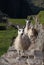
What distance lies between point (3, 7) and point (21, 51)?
3194 cm

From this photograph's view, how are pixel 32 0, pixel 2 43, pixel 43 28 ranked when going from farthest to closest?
pixel 32 0
pixel 2 43
pixel 43 28

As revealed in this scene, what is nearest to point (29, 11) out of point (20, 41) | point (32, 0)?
point (32, 0)

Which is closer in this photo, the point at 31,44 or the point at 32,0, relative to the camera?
→ the point at 31,44

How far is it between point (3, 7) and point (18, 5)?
3340 mm

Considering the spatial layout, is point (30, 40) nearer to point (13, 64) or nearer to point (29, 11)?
point (13, 64)

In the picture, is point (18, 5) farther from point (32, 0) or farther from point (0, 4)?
point (32, 0)

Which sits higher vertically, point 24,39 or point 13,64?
point 24,39

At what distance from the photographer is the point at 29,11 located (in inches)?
1570

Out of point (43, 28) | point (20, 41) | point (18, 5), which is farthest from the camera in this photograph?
point (18, 5)

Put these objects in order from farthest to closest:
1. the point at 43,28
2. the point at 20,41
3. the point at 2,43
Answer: the point at 2,43 → the point at 43,28 → the point at 20,41

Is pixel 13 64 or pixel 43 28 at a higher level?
pixel 43 28

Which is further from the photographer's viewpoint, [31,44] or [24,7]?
[24,7]

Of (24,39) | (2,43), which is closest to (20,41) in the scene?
(24,39)

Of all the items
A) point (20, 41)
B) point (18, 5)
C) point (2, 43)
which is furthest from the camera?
point (18, 5)
